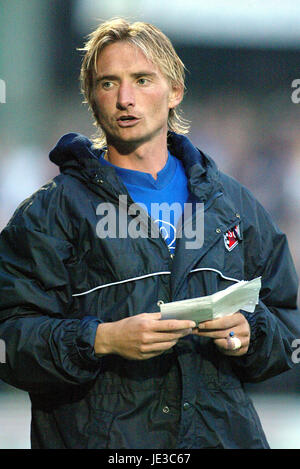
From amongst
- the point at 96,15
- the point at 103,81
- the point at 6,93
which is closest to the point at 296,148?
the point at 96,15

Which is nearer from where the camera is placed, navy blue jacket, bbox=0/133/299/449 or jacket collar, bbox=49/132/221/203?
navy blue jacket, bbox=0/133/299/449

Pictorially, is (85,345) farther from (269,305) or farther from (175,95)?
(175,95)

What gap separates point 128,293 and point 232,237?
428 mm

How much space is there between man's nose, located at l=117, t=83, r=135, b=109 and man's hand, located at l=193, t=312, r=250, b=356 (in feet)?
2.50

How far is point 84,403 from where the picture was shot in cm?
250

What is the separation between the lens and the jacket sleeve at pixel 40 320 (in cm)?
242

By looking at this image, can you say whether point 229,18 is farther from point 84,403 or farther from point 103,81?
point 84,403

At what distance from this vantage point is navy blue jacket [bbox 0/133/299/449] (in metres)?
2.44
